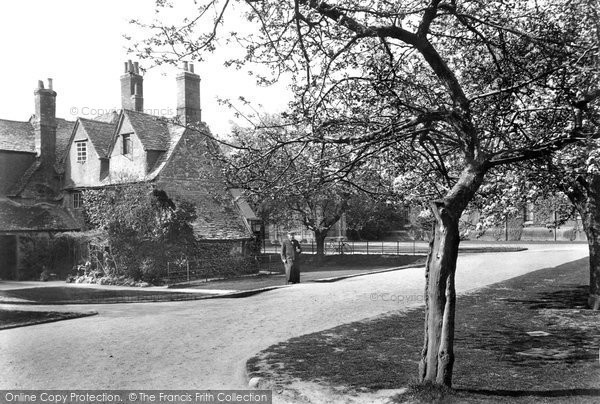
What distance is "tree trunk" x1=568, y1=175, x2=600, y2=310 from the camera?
12.1 metres

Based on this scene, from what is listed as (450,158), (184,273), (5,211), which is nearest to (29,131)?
(5,211)

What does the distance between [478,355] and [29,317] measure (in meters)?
10.1

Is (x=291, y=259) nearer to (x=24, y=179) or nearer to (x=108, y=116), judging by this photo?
(x=24, y=179)

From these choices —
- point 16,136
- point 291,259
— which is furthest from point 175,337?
point 16,136

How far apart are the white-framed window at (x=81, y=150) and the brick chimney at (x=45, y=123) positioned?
1658mm

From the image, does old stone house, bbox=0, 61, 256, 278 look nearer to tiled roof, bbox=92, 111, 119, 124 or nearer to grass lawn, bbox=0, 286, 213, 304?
tiled roof, bbox=92, 111, 119, 124

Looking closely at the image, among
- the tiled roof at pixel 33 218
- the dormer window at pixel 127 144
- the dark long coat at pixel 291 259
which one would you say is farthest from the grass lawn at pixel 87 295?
the dormer window at pixel 127 144

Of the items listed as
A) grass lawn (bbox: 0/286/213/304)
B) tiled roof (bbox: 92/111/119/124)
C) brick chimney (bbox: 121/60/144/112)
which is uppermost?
brick chimney (bbox: 121/60/144/112)

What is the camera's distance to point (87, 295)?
18.5 meters

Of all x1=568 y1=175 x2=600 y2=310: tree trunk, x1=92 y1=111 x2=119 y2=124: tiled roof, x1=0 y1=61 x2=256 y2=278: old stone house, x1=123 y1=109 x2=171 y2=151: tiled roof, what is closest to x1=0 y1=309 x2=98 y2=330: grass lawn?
x1=568 y1=175 x2=600 y2=310: tree trunk

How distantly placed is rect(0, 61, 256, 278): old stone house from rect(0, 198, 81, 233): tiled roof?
0.14 feet

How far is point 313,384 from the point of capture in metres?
7.10

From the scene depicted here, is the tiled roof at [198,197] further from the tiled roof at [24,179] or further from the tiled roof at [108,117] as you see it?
the tiled roof at [108,117]

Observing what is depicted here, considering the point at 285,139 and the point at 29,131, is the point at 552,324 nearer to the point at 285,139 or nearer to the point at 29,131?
the point at 285,139
